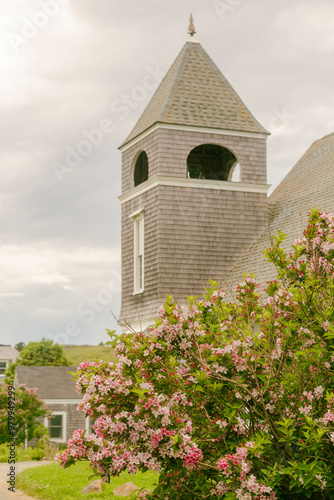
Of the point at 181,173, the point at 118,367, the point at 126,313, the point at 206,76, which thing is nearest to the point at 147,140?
the point at 181,173

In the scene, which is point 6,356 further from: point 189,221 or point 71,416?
point 189,221

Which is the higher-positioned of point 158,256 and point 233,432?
point 158,256

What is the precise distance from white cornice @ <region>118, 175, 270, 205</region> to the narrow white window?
801 millimetres

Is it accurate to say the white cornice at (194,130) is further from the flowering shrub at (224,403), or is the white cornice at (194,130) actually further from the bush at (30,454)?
the bush at (30,454)

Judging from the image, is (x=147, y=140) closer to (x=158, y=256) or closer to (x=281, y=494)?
(x=158, y=256)

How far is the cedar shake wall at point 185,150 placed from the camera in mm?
20031

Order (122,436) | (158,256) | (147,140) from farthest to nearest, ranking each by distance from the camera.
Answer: (147,140) < (158,256) < (122,436)

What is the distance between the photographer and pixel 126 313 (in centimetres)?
2166

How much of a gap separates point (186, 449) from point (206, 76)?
17.1 m

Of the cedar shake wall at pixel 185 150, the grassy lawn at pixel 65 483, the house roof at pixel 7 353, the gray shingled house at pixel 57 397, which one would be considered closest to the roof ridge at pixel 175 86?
the cedar shake wall at pixel 185 150

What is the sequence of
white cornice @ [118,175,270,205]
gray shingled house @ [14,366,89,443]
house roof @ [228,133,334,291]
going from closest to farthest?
house roof @ [228,133,334,291] < white cornice @ [118,175,270,205] < gray shingled house @ [14,366,89,443]

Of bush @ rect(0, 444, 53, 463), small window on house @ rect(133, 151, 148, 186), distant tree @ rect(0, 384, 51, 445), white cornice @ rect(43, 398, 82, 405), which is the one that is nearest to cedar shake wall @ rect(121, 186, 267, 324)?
small window on house @ rect(133, 151, 148, 186)

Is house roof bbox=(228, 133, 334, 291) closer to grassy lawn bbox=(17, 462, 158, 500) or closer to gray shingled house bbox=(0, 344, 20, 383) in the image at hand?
grassy lawn bbox=(17, 462, 158, 500)

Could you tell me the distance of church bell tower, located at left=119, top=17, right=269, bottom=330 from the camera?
19625 millimetres
